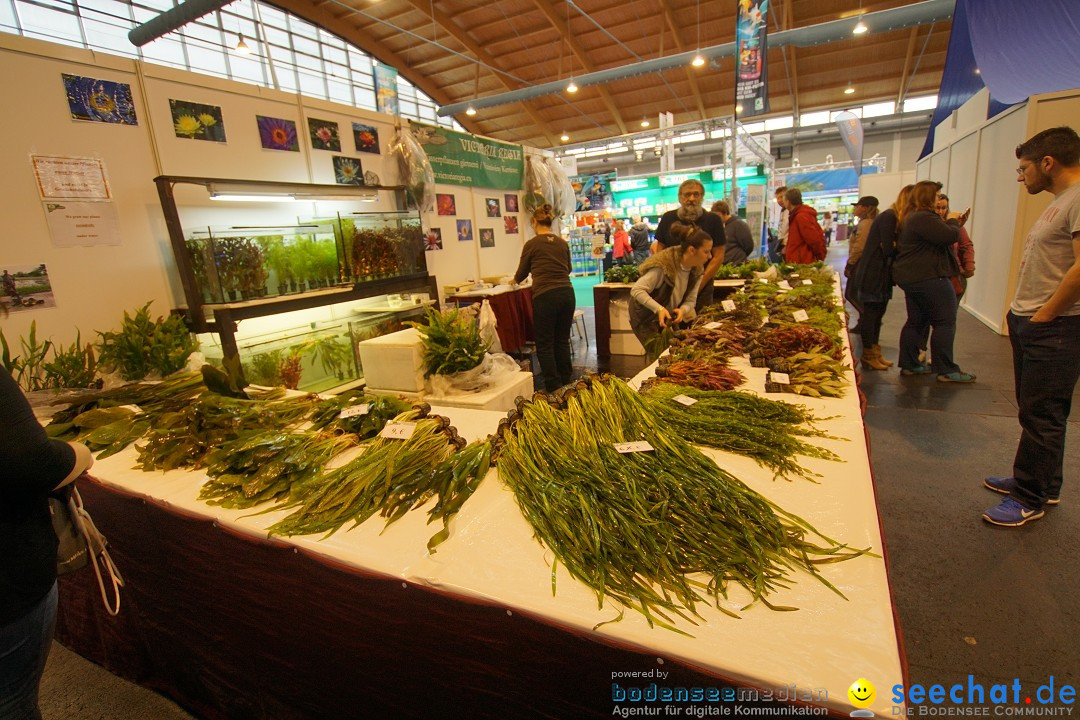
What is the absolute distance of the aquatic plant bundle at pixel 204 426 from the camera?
1806mm

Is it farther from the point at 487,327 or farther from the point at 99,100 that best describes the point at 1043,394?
the point at 99,100

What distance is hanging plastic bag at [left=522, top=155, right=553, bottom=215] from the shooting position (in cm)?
701

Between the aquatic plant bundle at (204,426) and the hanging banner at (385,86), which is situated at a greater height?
the hanging banner at (385,86)

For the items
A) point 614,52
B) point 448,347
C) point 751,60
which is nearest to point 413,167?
point 448,347

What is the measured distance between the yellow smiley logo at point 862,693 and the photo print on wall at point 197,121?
442cm

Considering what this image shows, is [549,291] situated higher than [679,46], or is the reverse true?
[679,46]

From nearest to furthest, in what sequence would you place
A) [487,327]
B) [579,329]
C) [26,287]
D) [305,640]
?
[305,640] → [26,287] → [487,327] → [579,329]

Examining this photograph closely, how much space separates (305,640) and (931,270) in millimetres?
4816

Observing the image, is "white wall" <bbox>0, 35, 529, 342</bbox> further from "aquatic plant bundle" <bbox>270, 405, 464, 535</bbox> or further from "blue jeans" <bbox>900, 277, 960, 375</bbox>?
"blue jeans" <bbox>900, 277, 960, 375</bbox>

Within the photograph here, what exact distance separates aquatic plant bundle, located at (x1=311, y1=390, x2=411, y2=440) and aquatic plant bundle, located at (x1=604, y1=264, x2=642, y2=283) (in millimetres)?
4322

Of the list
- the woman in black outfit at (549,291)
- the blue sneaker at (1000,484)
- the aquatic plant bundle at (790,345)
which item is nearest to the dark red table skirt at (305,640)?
the aquatic plant bundle at (790,345)

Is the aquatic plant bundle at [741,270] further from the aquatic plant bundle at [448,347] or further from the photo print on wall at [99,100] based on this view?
the photo print on wall at [99,100]

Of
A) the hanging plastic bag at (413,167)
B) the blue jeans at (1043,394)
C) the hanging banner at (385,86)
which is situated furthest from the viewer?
the hanging banner at (385,86)

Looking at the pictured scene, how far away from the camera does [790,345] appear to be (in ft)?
8.79
